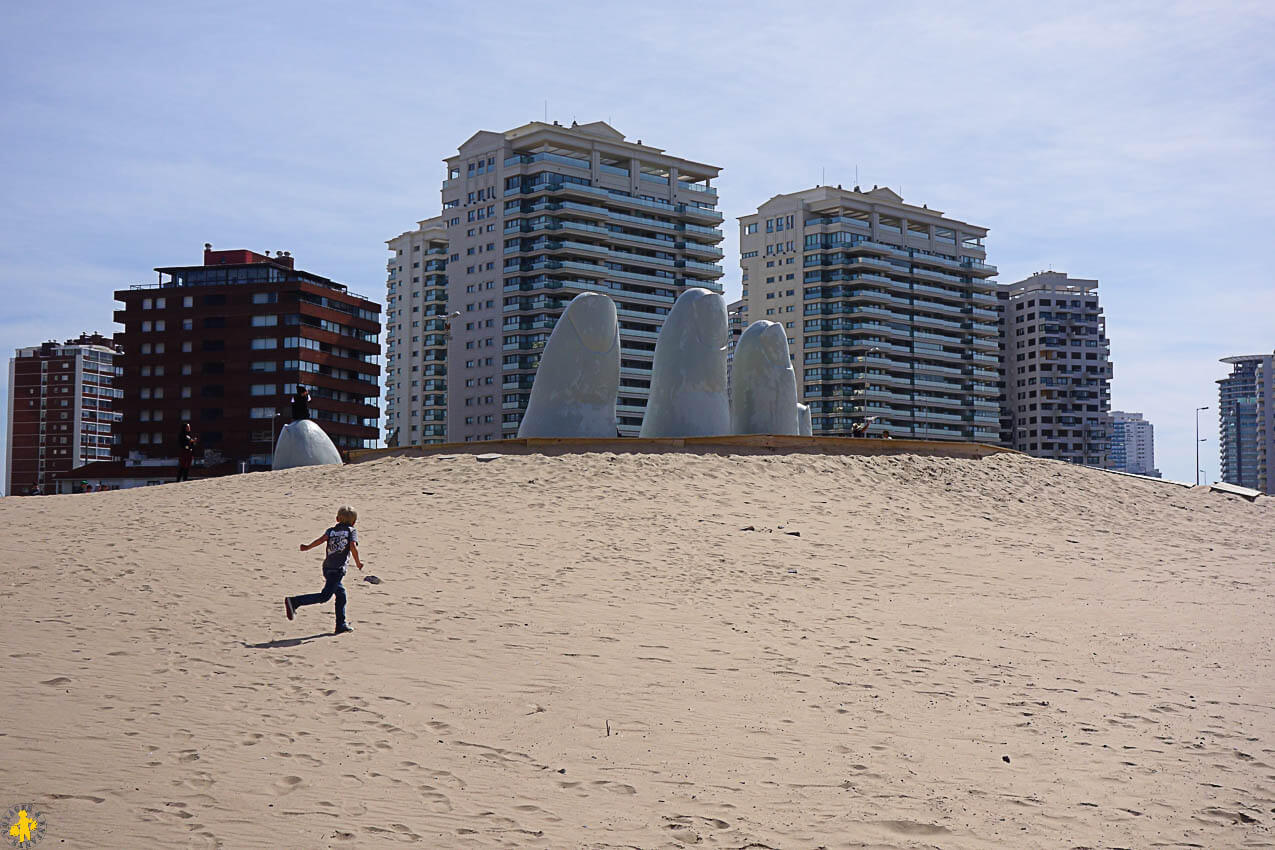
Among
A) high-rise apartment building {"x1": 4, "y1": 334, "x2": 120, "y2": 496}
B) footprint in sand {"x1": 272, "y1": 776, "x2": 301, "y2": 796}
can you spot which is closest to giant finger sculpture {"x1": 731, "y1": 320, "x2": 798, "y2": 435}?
footprint in sand {"x1": 272, "y1": 776, "x2": 301, "y2": 796}

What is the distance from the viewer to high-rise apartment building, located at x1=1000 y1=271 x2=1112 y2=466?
123 metres

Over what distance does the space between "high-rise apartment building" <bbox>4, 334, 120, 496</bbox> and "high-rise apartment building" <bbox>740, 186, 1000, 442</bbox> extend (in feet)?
254

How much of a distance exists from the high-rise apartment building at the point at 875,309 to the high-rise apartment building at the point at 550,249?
1288 cm

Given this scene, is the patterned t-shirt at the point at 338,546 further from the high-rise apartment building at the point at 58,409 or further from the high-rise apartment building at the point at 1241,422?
the high-rise apartment building at the point at 1241,422

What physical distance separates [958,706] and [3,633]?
887cm

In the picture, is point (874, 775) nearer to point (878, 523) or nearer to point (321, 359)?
point (878, 523)

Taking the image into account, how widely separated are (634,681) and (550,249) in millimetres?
81442

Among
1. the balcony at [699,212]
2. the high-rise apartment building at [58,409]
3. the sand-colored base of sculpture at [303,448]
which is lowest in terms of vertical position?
the sand-colored base of sculpture at [303,448]

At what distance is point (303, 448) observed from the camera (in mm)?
27328

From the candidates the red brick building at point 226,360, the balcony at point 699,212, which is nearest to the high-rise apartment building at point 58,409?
the red brick building at point 226,360

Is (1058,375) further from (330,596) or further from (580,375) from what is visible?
(330,596)

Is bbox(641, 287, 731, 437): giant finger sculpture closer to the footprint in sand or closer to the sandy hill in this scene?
the sandy hill

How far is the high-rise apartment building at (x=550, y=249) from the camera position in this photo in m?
89.3

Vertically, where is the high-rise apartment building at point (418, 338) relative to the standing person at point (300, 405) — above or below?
above
